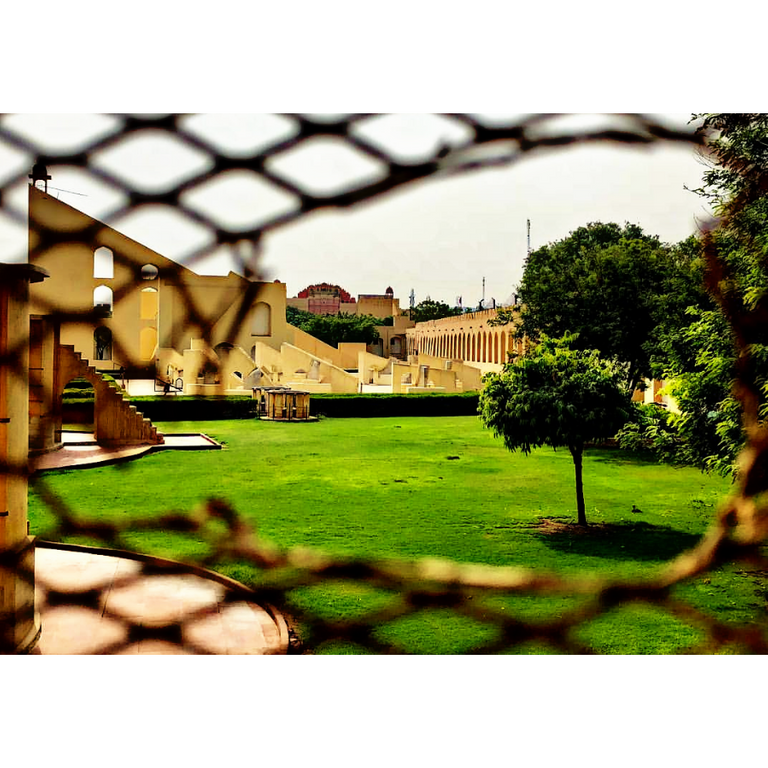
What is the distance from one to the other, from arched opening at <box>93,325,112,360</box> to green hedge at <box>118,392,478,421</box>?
15.4 feet

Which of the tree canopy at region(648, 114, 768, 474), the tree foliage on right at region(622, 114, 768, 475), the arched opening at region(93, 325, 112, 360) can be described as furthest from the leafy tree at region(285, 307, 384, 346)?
the arched opening at region(93, 325, 112, 360)

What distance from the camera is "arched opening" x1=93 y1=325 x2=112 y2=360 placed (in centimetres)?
44

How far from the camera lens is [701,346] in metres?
1.38

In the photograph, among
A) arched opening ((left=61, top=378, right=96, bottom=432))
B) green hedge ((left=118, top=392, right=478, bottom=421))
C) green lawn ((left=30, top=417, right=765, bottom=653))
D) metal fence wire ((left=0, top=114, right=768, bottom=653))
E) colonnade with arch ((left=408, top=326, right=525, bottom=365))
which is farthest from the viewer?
green hedge ((left=118, top=392, right=478, bottom=421))

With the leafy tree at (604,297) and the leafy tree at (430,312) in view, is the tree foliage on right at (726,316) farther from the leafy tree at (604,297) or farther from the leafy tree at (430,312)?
the leafy tree at (430,312)

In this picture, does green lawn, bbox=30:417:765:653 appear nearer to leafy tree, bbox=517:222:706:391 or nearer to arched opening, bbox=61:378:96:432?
leafy tree, bbox=517:222:706:391

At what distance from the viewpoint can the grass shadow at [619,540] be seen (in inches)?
82.8

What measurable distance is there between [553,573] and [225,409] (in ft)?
13.2

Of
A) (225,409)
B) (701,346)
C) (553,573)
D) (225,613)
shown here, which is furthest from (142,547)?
(225,409)

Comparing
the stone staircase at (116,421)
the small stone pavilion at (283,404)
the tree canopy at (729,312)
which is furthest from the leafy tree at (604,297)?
the small stone pavilion at (283,404)

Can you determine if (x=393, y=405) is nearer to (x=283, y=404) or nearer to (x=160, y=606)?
(x=283, y=404)

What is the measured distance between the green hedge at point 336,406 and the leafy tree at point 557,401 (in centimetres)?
304

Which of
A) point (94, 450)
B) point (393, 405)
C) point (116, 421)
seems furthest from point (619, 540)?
point (393, 405)

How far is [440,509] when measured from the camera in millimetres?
2602
